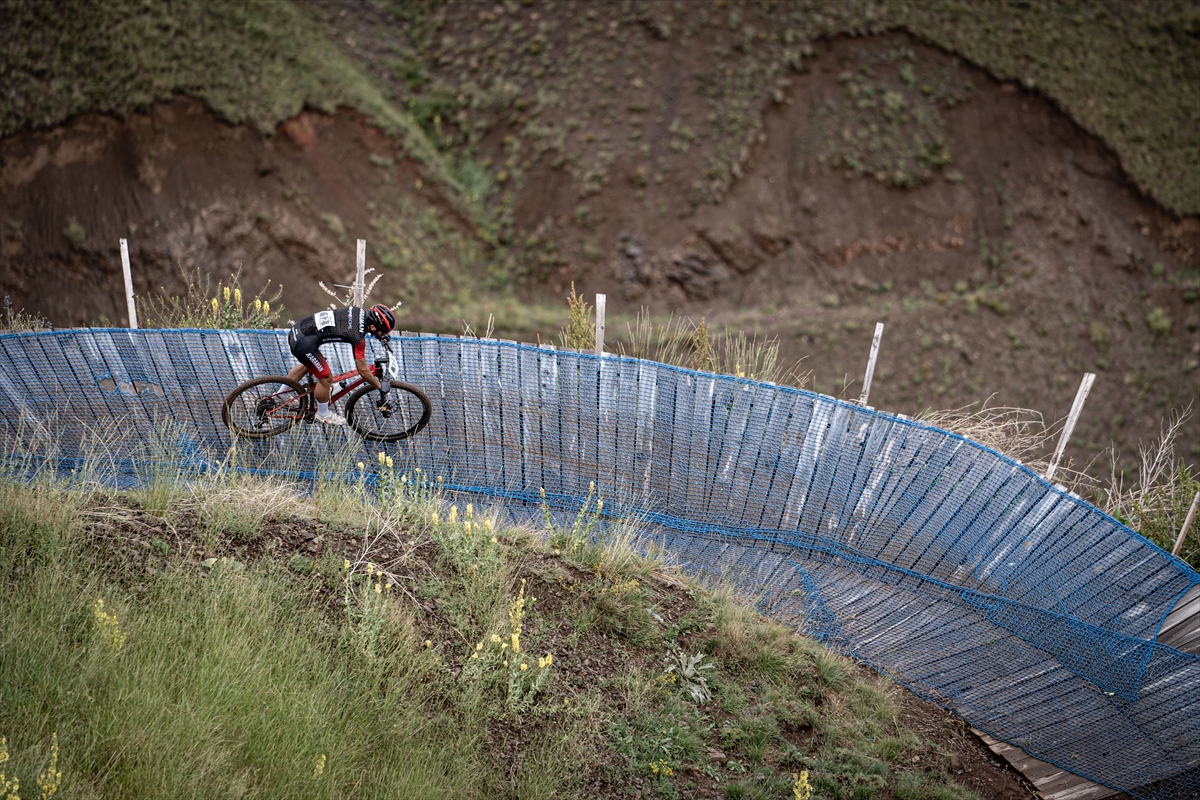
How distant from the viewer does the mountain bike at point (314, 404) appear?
8.12 m

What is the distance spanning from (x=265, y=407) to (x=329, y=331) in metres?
1.09

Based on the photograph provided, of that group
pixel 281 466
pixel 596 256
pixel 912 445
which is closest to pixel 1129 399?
pixel 596 256

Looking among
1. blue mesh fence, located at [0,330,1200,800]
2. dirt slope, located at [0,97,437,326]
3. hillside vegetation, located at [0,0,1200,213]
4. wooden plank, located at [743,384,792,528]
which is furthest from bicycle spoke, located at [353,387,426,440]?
hillside vegetation, located at [0,0,1200,213]

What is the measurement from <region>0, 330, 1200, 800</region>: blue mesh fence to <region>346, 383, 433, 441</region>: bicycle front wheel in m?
0.17

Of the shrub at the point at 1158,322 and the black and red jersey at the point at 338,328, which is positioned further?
the shrub at the point at 1158,322

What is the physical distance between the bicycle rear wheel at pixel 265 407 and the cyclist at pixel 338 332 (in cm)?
34

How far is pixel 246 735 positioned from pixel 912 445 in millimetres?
5921

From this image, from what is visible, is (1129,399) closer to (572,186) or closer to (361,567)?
(572,186)

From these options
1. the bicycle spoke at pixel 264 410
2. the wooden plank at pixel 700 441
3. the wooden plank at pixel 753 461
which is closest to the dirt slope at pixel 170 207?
the bicycle spoke at pixel 264 410

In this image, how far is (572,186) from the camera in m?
26.4

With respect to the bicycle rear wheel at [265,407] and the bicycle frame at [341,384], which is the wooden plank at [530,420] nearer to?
the bicycle frame at [341,384]

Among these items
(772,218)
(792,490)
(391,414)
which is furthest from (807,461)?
(772,218)

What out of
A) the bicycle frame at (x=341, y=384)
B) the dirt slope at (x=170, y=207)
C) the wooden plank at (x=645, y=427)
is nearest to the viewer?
the bicycle frame at (x=341, y=384)

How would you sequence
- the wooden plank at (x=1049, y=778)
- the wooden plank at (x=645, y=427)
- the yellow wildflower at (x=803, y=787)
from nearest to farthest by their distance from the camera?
the yellow wildflower at (x=803, y=787) → the wooden plank at (x=1049, y=778) → the wooden plank at (x=645, y=427)
